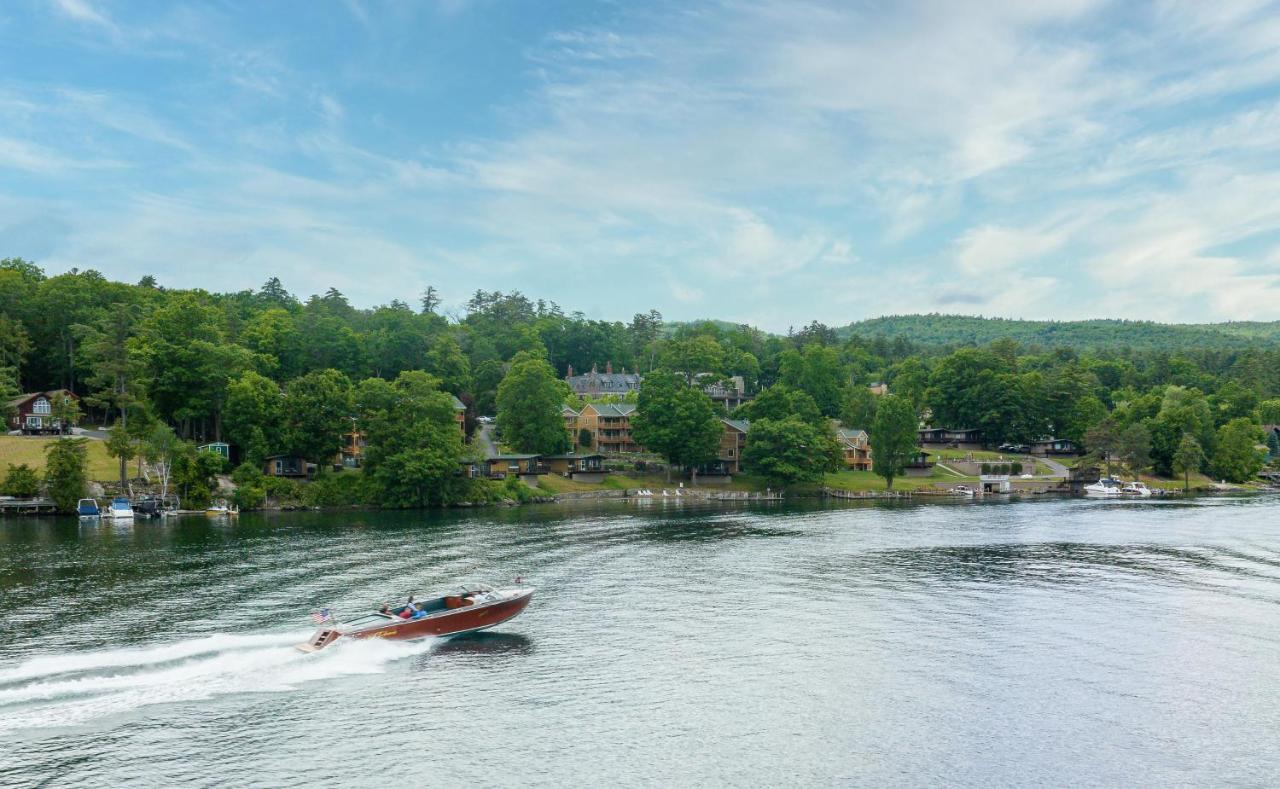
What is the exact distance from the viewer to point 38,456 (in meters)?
108

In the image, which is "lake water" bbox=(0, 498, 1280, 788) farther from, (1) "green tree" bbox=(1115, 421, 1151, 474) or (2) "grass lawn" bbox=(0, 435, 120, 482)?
(1) "green tree" bbox=(1115, 421, 1151, 474)

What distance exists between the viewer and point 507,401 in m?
140

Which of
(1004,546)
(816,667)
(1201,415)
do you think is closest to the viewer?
(816,667)

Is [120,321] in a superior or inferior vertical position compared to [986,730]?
superior

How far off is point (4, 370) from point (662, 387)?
86215 millimetres

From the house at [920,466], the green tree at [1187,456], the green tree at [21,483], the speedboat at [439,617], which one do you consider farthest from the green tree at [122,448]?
the green tree at [1187,456]

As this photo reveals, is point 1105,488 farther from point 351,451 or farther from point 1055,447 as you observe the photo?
point 351,451

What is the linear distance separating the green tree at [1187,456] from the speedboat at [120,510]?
148178 mm

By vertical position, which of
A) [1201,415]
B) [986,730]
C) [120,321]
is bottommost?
[986,730]

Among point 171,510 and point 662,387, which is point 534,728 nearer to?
point 171,510

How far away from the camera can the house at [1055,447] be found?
175 metres

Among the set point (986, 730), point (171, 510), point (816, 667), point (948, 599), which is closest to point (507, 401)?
point (171, 510)

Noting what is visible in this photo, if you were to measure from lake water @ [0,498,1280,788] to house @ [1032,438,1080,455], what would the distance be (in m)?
103

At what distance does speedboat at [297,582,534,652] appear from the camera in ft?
144
